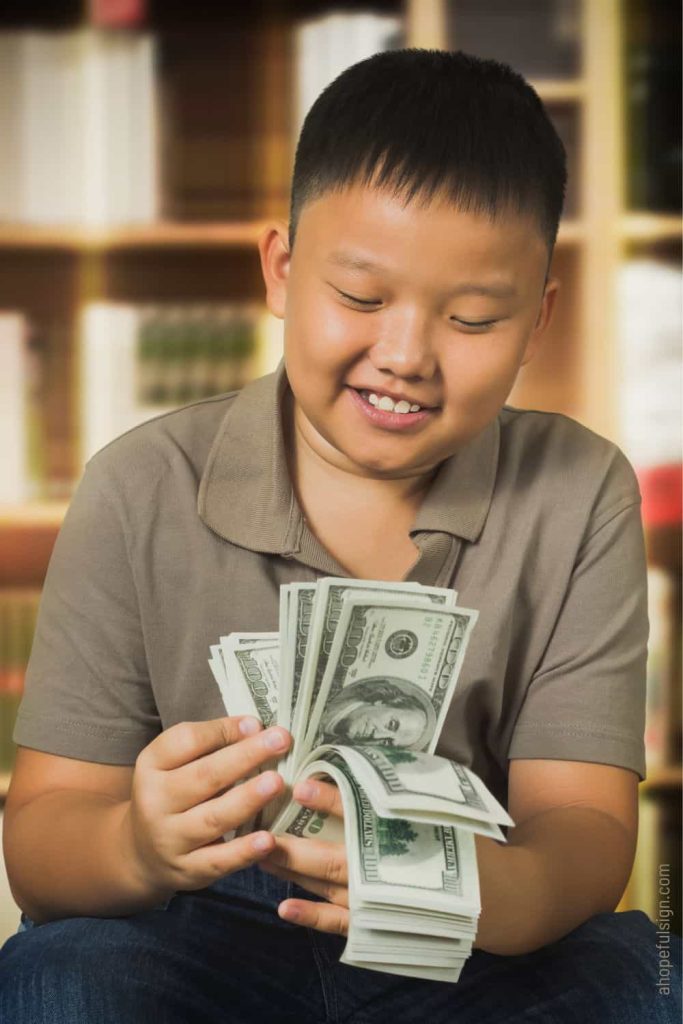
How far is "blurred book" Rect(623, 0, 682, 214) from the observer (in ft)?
6.13

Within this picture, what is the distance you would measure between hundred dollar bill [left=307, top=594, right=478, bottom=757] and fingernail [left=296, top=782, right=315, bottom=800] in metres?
0.06

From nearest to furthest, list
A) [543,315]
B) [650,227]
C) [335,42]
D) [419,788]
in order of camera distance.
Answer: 1. [419,788]
2. [543,315]
3. [335,42]
4. [650,227]

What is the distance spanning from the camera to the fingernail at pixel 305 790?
0.88m

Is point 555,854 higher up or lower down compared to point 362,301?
lower down

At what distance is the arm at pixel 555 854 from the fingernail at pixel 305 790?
0.17m

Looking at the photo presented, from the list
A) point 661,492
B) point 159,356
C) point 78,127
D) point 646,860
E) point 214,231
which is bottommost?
point 646,860

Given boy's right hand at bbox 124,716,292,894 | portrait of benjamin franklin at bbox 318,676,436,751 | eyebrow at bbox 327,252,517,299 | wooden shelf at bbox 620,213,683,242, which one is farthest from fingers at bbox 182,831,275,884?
wooden shelf at bbox 620,213,683,242

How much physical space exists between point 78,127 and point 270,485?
39.6 inches

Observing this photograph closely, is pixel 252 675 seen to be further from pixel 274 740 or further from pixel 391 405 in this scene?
pixel 391 405

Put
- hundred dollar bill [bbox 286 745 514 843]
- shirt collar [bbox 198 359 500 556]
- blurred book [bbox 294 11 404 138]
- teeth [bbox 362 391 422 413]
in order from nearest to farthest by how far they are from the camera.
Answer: hundred dollar bill [bbox 286 745 514 843] → teeth [bbox 362 391 422 413] → shirt collar [bbox 198 359 500 556] → blurred book [bbox 294 11 404 138]

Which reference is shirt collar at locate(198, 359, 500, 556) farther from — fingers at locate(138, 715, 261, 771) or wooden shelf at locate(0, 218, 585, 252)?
wooden shelf at locate(0, 218, 585, 252)

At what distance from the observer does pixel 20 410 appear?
1.97 metres

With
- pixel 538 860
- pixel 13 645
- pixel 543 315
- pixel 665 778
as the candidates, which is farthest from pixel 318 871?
pixel 665 778

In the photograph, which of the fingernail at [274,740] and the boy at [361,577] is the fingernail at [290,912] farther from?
the fingernail at [274,740]
